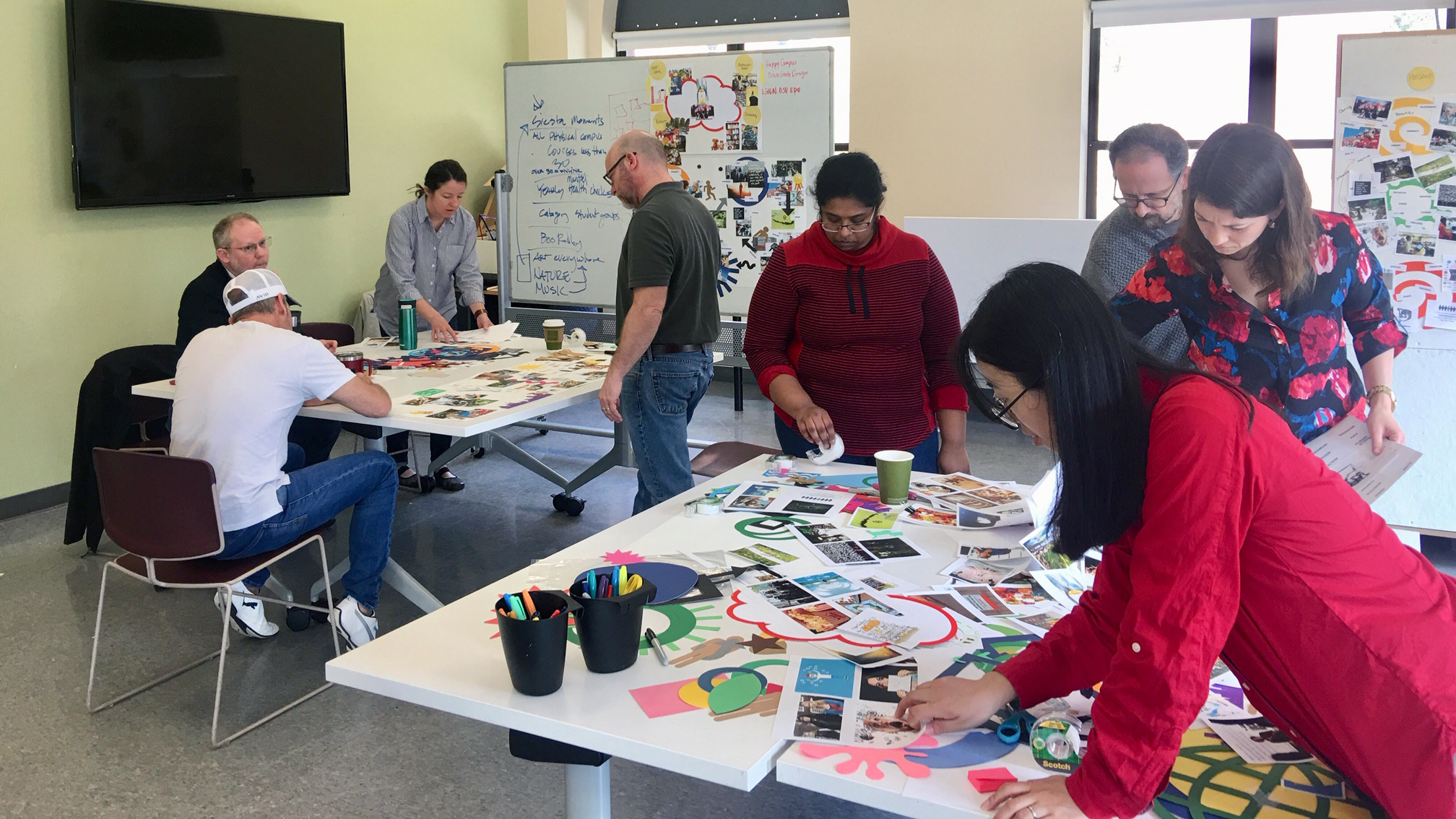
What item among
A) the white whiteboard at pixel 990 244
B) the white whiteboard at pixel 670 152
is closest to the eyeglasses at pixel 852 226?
the white whiteboard at pixel 670 152

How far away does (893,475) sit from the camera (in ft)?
7.09

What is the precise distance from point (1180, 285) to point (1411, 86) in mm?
2165

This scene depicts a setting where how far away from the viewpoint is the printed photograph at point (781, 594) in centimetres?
169

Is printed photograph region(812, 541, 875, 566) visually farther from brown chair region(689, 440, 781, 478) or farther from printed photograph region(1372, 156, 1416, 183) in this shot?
printed photograph region(1372, 156, 1416, 183)

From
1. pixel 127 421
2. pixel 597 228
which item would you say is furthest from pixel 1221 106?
pixel 127 421

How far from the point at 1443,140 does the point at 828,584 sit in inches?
119

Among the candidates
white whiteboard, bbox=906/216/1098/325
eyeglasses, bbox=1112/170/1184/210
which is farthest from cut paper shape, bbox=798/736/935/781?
white whiteboard, bbox=906/216/1098/325

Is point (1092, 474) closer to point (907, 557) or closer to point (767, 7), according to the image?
point (907, 557)

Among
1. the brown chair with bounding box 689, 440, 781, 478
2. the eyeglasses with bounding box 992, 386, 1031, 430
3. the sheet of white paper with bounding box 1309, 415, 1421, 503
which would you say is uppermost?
the eyeglasses with bounding box 992, 386, 1031, 430

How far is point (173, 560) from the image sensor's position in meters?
2.77

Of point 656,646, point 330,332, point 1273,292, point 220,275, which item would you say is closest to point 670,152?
point 330,332

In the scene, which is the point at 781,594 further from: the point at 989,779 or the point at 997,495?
the point at 997,495

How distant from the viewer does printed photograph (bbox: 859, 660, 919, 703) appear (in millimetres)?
1381

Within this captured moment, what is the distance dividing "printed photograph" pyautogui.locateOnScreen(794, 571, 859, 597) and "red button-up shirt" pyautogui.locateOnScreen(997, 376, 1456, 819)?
62cm
